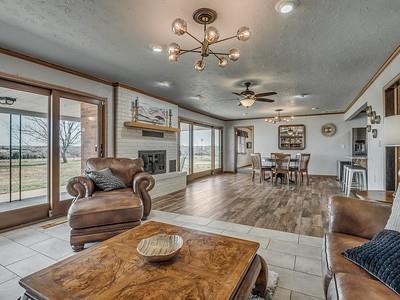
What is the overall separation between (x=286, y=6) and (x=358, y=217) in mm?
1882

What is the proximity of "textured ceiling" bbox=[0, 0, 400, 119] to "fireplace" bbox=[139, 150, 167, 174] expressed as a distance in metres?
1.75

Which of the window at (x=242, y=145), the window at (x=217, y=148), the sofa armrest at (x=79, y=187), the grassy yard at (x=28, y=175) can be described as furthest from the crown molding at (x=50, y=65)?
the window at (x=242, y=145)

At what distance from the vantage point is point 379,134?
3781 millimetres

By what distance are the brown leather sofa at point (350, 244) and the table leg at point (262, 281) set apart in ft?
1.25

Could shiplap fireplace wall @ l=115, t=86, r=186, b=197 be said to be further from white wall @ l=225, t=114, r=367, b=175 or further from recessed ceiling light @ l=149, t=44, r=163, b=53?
white wall @ l=225, t=114, r=367, b=175

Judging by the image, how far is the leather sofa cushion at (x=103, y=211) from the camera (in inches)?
90.2

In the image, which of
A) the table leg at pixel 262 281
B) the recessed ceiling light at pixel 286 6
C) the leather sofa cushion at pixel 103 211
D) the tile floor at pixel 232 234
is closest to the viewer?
the table leg at pixel 262 281

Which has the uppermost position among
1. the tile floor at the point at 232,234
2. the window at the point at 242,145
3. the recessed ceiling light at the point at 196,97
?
the recessed ceiling light at the point at 196,97

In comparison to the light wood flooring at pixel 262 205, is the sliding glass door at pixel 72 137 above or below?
above

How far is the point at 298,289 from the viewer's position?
5.66 feet

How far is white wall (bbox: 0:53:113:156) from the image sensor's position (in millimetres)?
3008

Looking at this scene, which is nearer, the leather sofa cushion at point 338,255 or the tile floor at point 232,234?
the leather sofa cushion at point 338,255

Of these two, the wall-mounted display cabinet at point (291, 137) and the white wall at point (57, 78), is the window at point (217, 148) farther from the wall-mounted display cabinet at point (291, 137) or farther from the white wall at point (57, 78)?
the white wall at point (57, 78)

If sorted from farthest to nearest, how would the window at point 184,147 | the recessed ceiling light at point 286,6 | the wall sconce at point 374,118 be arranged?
the window at point 184,147 < the wall sconce at point 374,118 < the recessed ceiling light at point 286,6
